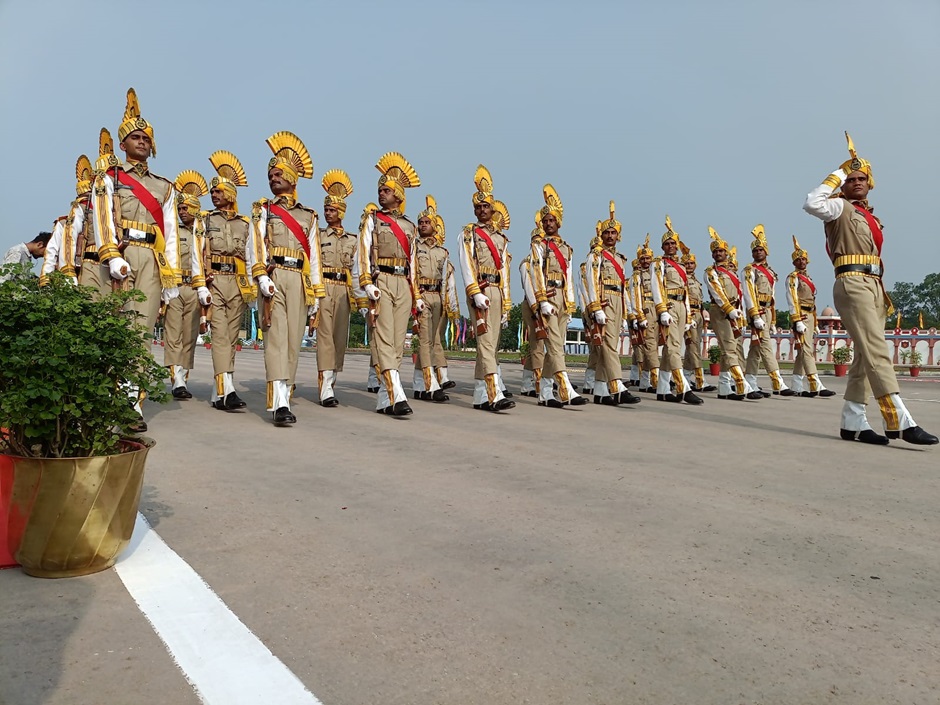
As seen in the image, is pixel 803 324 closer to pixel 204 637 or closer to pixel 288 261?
pixel 288 261

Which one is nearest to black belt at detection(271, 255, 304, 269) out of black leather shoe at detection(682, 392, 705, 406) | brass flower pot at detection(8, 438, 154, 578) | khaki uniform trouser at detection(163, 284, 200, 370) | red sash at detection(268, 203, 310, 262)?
red sash at detection(268, 203, 310, 262)

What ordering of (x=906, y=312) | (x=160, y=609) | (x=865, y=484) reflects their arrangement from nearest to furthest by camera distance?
(x=160, y=609)
(x=865, y=484)
(x=906, y=312)

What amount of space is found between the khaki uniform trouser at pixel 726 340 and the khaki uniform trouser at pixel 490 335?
4804mm

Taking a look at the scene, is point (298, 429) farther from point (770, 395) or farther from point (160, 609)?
point (770, 395)

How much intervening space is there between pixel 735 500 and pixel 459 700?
2.92 meters

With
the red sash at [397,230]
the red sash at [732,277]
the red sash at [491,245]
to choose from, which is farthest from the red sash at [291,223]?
the red sash at [732,277]

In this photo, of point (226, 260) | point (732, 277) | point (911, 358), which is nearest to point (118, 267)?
point (226, 260)

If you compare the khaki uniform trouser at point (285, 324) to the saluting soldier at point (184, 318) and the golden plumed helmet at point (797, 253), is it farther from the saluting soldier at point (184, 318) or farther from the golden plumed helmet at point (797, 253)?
the golden plumed helmet at point (797, 253)

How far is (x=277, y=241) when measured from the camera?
8.43m

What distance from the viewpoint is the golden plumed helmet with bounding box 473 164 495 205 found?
10.4m

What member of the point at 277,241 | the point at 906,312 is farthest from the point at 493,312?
the point at 906,312

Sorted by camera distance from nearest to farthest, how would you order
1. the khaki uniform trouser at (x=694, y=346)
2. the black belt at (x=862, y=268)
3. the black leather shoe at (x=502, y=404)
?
the black belt at (x=862, y=268) < the black leather shoe at (x=502, y=404) < the khaki uniform trouser at (x=694, y=346)

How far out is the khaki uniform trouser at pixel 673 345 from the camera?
38.2ft

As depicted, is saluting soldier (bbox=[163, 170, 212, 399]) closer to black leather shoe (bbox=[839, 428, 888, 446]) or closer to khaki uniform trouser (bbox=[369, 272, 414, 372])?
khaki uniform trouser (bbox=[369, 272, 414, 372])
